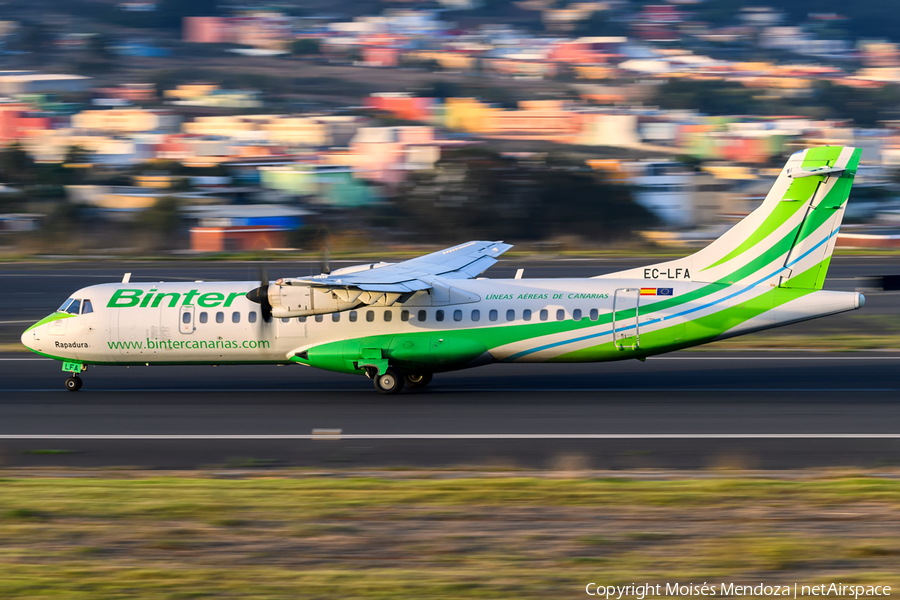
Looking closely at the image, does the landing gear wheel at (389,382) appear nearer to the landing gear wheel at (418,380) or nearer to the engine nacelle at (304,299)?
the landing gear wheel at (418,380)

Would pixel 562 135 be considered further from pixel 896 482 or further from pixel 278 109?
pixel 896 482

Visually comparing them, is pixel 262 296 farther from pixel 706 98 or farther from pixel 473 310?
pixel 706 98

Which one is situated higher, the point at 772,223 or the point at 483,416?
the point at 772,223

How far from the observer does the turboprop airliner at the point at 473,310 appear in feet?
65.0

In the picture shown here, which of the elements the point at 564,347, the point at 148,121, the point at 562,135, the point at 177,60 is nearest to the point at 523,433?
the point at 564,347

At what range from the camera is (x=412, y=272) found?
20812 millimetres

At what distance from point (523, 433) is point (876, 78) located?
192 m

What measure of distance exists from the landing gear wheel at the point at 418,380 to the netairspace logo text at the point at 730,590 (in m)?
13.2

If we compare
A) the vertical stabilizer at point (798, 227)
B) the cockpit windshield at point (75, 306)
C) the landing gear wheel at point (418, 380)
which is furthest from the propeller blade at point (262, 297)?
the vertical stabilizer at point (798, 227)

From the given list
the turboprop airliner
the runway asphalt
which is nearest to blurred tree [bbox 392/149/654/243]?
the runway asphalt

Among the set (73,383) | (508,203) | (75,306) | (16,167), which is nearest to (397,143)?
(508,203)

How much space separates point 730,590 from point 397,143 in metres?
102

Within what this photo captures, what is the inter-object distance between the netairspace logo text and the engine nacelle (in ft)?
39.7

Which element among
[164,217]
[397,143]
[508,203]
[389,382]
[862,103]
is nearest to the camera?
[389,382]
